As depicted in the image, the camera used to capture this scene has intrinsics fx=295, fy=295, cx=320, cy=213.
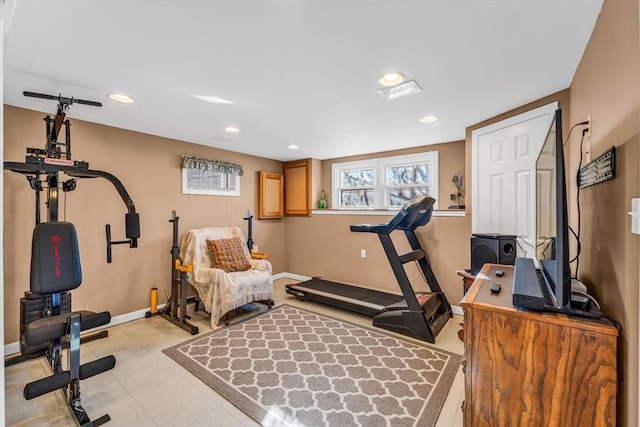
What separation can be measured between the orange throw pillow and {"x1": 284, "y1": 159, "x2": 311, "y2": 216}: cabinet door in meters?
1.58

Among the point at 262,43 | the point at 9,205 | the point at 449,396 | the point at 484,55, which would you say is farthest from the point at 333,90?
the point at 9,205

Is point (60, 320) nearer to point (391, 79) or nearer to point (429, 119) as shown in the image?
point (391, 79)

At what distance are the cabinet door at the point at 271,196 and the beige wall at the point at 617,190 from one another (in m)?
4.05

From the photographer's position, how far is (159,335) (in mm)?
2955

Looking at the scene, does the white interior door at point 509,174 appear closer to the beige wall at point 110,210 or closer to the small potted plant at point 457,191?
the small potted plant at point 457,191

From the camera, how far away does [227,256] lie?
3660 mm

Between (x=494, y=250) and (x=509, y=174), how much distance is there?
759 millimetres

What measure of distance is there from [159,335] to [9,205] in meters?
1.75

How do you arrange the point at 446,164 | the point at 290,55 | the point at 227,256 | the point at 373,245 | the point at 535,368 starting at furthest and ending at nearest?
the point at 373,245 < the point at 446,164 < the point at 227,256 < the point at 290,55 < the point at 535,368

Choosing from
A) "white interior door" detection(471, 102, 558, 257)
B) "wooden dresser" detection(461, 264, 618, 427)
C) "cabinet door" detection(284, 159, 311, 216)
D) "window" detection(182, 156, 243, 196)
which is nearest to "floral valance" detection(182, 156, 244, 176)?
"window" detection(182, 156, 243, 196)

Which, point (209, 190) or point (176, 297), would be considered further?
point (209, 190)

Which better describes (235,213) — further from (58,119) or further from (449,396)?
(449,396)

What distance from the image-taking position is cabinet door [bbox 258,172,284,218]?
488cm

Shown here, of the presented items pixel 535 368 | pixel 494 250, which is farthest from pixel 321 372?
pixel 494 250
